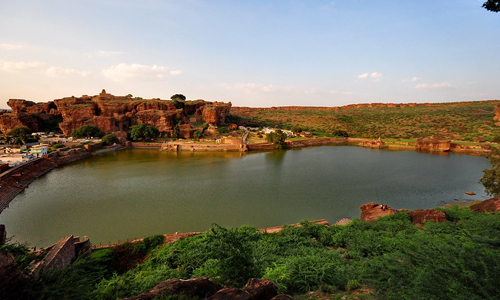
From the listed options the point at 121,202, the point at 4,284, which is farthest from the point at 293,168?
the point at 4,284

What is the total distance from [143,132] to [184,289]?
45.5 metres

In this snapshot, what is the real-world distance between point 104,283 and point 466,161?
40.6 m

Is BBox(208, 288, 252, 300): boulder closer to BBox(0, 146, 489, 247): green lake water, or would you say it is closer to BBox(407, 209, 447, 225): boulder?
BBox(0, 146, 489, 247): green lake water

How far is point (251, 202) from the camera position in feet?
53.1

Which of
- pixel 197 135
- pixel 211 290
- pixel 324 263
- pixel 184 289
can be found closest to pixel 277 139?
pixel 197 135

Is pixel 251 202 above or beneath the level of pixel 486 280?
beneath

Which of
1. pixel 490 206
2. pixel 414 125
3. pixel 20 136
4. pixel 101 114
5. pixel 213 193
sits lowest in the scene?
pixel 213 193

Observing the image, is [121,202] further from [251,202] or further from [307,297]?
[307,297]

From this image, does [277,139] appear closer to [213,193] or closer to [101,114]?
[213,193]

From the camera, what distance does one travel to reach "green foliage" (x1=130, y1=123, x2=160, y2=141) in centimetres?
4441

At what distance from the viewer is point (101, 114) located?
5094 cm

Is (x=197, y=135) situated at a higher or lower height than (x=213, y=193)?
higher

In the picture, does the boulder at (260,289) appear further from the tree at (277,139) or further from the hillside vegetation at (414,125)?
the hillside vegetation at (414,125)

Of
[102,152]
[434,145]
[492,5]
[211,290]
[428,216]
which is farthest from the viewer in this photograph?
[434,145]
